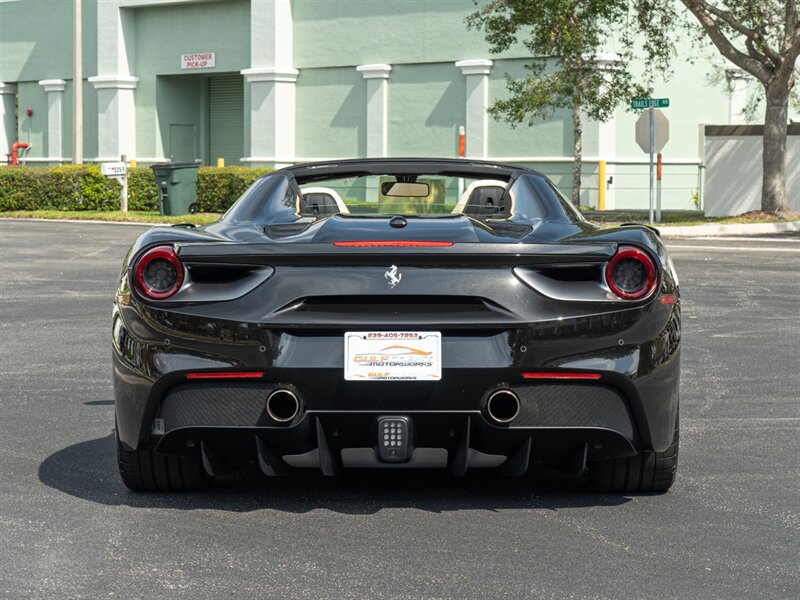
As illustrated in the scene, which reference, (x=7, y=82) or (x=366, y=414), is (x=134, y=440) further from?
(x=7, y=82)


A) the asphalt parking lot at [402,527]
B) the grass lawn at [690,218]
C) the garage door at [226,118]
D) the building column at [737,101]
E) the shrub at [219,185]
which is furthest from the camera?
the garage door at [226,118]

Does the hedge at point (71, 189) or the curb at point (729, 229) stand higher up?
the hedge at point (71, 189)

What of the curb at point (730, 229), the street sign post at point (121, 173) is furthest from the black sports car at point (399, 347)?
the street sign post at point (121, 173)

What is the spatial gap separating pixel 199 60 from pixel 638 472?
4080 centimetres

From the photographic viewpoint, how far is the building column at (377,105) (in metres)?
40.6

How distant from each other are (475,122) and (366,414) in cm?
3463

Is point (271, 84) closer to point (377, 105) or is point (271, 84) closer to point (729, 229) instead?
point (377, 105)

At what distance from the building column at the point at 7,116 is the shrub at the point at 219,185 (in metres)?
17.3

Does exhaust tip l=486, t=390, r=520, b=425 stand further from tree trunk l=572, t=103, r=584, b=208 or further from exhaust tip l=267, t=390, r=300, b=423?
tree trunk l=572, t=103, r=584, b=208

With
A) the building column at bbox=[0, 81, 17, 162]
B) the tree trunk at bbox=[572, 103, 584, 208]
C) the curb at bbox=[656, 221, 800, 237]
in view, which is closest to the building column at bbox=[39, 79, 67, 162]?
the building column at bbox=[0, 81, 17, 162]

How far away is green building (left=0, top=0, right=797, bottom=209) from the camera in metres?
38.6

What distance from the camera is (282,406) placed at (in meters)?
5.04

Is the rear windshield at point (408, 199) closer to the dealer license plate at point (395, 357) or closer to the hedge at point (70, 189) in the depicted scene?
the dealer license plate at point (395, 357)

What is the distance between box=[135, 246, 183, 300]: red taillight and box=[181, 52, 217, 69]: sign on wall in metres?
40.2
